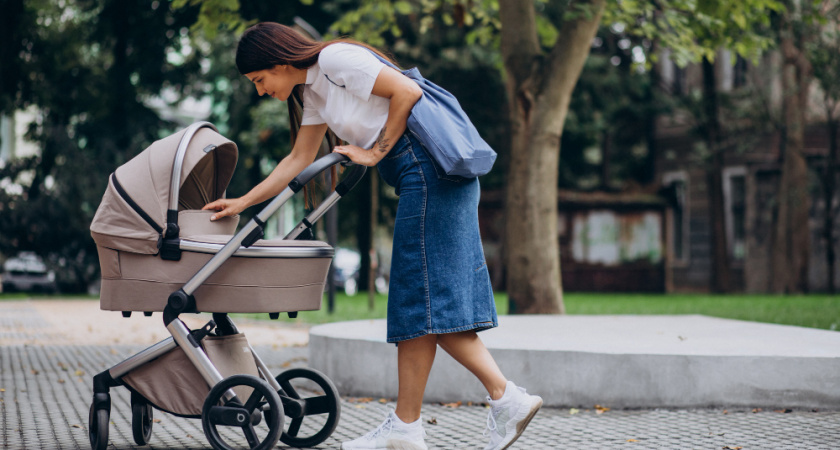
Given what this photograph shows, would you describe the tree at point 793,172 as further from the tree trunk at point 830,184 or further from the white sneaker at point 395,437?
the white sneaker at point 395,437

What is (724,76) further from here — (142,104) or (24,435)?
(24,435)

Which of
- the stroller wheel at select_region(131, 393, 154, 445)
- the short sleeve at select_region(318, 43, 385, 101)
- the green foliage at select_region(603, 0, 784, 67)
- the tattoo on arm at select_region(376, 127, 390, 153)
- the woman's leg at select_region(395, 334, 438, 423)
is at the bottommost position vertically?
the stroller wheel at select_region(131, 393, 154, 445)

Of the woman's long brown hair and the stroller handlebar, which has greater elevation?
the woman's long brown hair

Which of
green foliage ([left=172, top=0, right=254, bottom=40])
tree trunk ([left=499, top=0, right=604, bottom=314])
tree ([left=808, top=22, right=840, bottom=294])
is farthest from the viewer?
tree ([left=808, top=22, right=840, bottom=294])

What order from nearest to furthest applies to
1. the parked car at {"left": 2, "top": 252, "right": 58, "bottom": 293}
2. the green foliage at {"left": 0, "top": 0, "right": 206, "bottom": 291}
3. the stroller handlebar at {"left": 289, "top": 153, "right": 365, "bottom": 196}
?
the stroller handlebar at {"left": 289, "top": 153, "right": 365, "bottom": 196}
the green foliage at {"left": 0, "top": 0, "right": 206, "bottom": 291}
the parked car at {"left": 2, "top": 252, "right": 58, "bottom": 293}

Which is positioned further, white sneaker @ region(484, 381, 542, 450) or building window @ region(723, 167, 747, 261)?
building window @ region(723, 167, 747, 261)

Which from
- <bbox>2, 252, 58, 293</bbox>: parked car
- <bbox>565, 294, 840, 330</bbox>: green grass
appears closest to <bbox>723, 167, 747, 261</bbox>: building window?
<bbox>565, 294, 840, 330</bbox>: green grass

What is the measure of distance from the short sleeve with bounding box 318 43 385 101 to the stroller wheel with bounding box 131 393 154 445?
1.63 m

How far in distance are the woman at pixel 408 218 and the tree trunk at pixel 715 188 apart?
67.5 ft

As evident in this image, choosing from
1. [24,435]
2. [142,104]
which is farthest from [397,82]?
[142,104]

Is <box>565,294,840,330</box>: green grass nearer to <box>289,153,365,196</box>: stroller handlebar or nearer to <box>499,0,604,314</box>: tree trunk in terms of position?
<box>499,0,604,314</box>: tree trunk

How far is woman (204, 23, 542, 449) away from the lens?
3.73m

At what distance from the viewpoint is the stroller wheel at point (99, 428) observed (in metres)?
3.99

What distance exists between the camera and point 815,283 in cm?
2555
